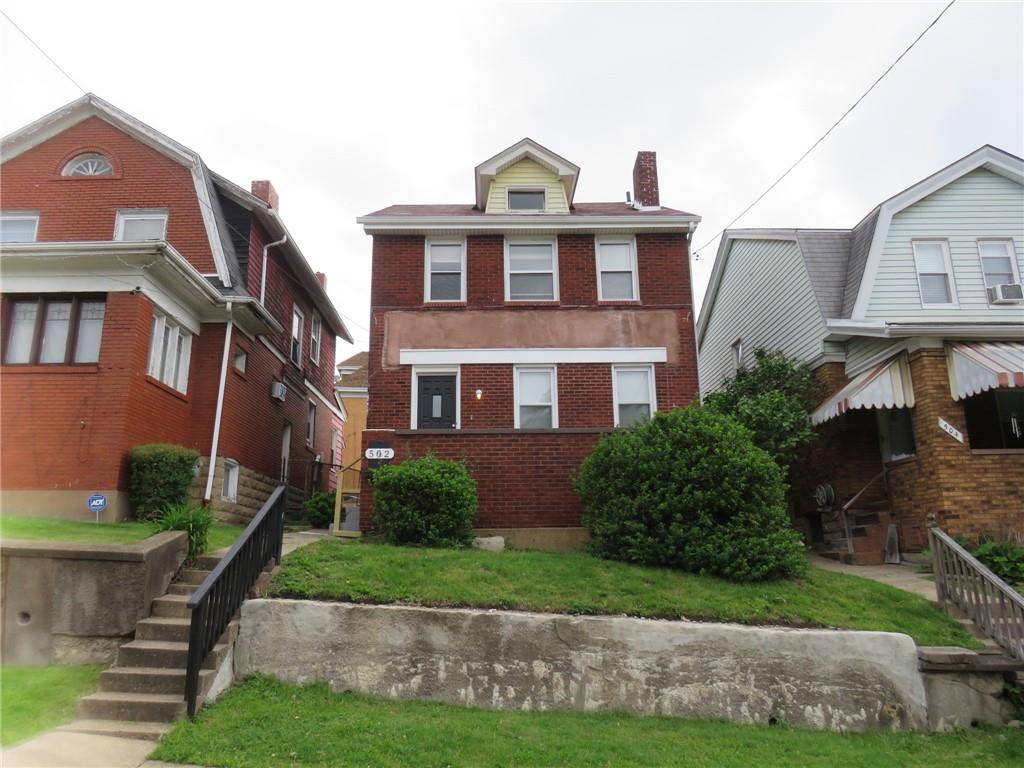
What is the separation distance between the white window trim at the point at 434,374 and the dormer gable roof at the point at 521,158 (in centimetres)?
414

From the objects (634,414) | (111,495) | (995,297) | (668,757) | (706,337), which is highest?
(706,337)

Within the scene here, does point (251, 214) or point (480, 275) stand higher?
point (251, 214)

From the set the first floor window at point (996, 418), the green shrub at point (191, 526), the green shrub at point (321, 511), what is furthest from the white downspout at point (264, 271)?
the first floor window at point (996, 418)

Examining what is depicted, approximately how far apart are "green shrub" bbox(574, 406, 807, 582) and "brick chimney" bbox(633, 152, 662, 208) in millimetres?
7308

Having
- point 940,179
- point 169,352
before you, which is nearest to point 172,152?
point 169,352

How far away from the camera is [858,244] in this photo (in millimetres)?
15281

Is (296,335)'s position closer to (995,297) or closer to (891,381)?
(891,381)

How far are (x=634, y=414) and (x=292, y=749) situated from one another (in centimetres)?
919

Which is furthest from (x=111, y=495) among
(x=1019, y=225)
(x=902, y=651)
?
(x=1019, y=225)

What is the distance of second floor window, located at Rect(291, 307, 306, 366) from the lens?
60.6ft

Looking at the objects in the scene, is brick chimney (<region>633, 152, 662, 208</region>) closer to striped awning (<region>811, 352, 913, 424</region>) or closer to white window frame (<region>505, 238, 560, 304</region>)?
white window frame (<region>505, 238, 560, 304</region>)

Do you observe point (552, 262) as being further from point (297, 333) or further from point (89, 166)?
point (89, 166)

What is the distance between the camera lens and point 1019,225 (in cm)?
1455

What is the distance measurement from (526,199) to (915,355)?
8390mm
